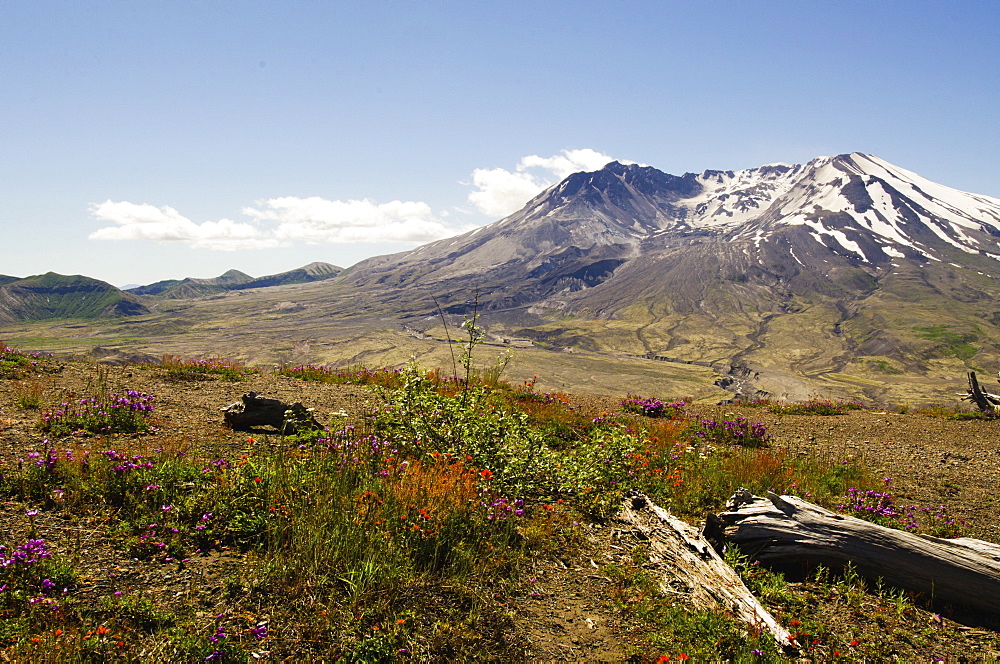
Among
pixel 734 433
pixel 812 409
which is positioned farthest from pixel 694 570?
pixel 812 409

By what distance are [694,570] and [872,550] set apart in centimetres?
220

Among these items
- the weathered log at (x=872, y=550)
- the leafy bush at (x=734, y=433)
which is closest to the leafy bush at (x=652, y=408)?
the leafy bush at (x=734, y=433)

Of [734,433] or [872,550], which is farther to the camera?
[734,433]

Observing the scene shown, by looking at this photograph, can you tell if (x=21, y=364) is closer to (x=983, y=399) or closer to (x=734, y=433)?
(x=734, y=433)

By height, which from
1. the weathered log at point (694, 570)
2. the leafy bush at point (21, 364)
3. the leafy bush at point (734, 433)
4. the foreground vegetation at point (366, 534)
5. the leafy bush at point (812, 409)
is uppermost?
the leafy bush at point (21, 364)

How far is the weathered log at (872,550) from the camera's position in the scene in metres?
4.91

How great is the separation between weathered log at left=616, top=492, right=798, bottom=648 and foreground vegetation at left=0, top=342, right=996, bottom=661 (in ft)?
0.77

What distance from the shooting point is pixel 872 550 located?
17.3ft

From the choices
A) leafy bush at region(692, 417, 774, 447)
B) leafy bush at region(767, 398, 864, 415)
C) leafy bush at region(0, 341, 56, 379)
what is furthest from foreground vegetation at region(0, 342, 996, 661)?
leafy bush at region(767, 398, 864, 415)

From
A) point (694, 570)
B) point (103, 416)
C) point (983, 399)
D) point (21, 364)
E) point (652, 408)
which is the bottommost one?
point (983, 399)

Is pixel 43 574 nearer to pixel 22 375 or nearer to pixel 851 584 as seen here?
pixel 851 584

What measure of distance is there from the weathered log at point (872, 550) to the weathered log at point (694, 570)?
2.62 ft

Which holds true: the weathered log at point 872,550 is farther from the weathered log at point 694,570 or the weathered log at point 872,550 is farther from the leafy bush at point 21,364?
the leafy bush at point 21,364

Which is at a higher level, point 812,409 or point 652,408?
point 652,408
